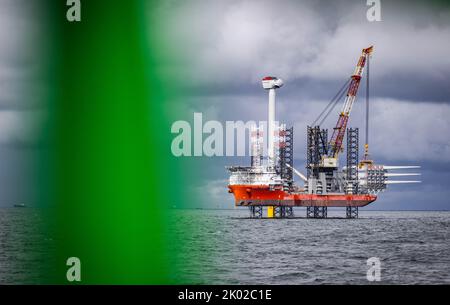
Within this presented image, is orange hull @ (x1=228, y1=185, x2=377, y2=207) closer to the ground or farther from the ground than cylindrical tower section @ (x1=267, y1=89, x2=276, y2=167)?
closer to the ground

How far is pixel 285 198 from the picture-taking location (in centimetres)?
11850

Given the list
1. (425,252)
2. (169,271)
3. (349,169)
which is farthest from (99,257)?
(349,169)

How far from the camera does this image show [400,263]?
45.4m

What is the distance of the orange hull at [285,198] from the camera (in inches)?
4532

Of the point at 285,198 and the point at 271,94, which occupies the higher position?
the point at 271,94

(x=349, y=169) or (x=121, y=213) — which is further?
(x=349, y=169)

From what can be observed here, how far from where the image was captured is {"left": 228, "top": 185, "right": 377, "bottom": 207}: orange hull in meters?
115

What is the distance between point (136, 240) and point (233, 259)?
17.8 m

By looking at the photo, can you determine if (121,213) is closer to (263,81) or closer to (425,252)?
(263,81)

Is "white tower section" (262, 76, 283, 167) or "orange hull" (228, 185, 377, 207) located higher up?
"white tower section" (262, 76, 283, 167)

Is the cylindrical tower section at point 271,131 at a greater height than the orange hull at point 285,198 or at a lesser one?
greater
